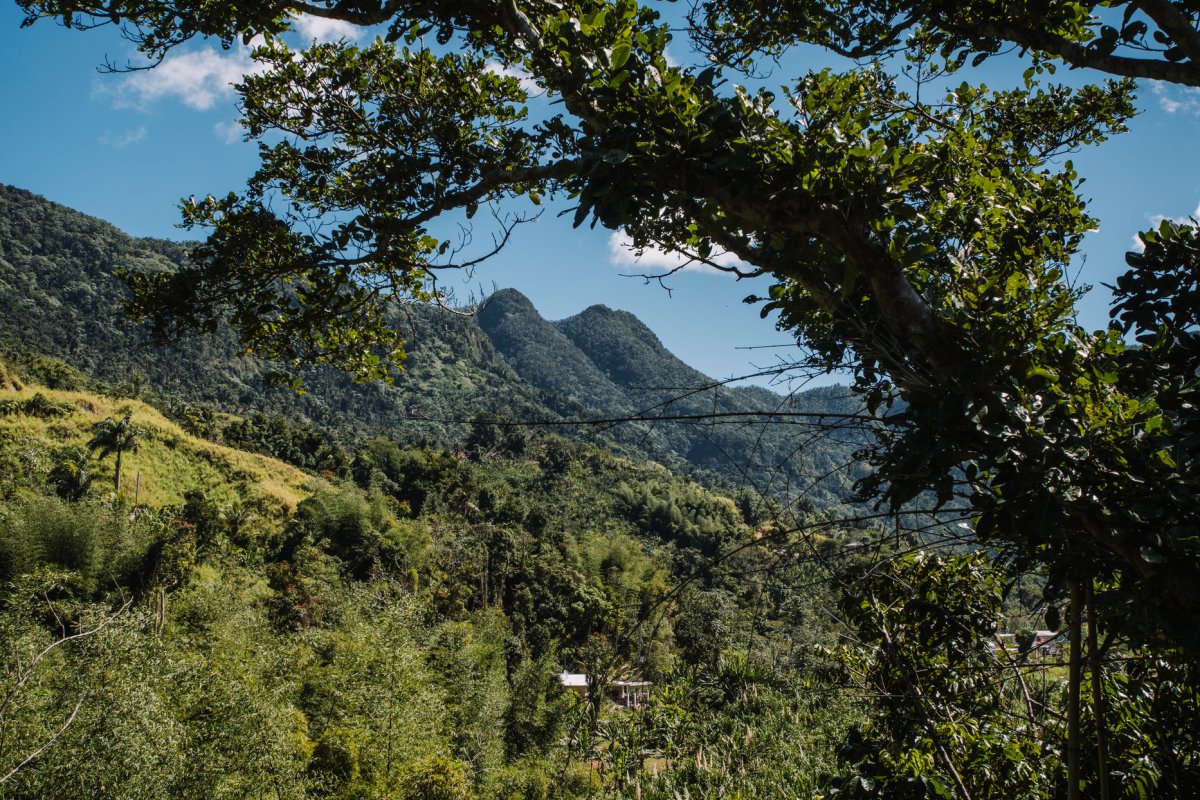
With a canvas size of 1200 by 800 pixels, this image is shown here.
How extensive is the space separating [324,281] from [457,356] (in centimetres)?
10310

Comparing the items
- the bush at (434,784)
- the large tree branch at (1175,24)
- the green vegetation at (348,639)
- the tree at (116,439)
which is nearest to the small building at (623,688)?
the green vegetation at (348,639)

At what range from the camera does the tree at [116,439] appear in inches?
966

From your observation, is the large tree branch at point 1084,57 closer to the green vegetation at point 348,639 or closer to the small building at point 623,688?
the green vegetation at point 348,639

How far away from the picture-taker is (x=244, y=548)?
24.9 metres

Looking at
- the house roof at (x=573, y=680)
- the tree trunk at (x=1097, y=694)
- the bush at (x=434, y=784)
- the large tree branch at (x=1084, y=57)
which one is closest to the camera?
the tree trunk at (x=1097, y=694)

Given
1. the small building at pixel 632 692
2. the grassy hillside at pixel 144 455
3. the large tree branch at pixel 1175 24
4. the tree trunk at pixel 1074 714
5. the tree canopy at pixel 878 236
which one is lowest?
the small building at pixel 632 692

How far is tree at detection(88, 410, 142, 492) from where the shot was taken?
24547 mm

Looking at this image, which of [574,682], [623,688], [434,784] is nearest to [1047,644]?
[434,784]

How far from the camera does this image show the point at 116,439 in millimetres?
24844

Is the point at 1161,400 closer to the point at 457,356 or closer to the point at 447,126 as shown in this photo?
the point at 447,126

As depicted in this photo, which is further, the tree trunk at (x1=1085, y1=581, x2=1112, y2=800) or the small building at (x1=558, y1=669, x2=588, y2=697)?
the small building at (x1=558, y1=669, x2=588, y2=697)

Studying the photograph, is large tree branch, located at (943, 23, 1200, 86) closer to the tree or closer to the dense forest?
the dense forest

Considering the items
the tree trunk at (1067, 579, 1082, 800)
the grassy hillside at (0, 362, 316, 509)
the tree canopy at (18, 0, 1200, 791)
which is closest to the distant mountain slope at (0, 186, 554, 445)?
the grassy hillside at (0, 362, 316, 509)

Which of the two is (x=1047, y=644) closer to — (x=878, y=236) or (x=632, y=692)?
(x=878, y=236)
